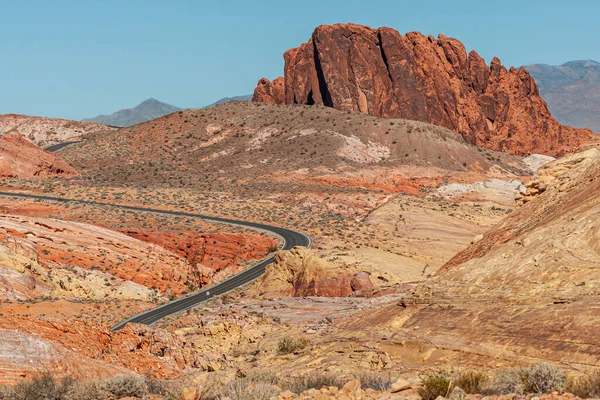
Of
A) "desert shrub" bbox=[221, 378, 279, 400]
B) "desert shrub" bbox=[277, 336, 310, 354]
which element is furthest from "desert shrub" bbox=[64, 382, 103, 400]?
"desert shrub" bbox=[277, 336, 310, 354]

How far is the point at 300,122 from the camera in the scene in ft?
442

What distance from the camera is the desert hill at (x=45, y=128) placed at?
166m

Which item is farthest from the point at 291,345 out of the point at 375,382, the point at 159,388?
the point at 375,382

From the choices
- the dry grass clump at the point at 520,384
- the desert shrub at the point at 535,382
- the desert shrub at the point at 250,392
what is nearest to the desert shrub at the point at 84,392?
the desert shrub at the point at 250,392

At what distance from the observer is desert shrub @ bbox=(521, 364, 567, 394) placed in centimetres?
1255

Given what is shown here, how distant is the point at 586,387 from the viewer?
12.0m

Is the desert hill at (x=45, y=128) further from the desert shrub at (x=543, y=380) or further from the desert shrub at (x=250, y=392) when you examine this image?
the desert shrub at (x=543, y=380)

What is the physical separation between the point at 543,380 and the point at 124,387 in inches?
342

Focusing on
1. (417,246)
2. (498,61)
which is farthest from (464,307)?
(498,61)

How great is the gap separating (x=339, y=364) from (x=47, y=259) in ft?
127

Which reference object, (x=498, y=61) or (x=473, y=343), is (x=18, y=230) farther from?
(x=498, y=61)

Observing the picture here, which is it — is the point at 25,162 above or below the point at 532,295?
above

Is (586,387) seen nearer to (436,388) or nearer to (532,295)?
(436,388)

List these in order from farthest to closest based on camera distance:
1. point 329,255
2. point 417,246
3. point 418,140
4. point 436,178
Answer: point 418,140 → point 436,178 → point 417,246 → point 329,255
